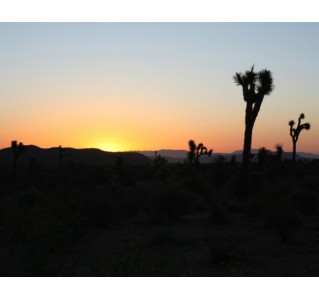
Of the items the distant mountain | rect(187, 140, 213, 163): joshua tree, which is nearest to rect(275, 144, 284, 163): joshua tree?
rect(187, 140, 213, 163): joshua tree

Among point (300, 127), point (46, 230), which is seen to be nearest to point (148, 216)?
point (46, 230)

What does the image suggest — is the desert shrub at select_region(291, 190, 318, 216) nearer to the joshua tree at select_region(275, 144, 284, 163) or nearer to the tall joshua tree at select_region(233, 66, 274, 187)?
the tall joshua tree at select_region(233, 66, 274, 187)

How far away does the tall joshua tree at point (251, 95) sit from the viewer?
23.7 m

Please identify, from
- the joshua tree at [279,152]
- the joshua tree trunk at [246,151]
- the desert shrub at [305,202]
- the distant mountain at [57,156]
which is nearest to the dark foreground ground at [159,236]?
the desert shrub at [305,202]

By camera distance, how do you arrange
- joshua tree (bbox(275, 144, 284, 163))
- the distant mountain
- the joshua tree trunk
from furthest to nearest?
the distant mountain
joshua tree (bbox(275, 144, 284, 163))
the joshua tree trunk

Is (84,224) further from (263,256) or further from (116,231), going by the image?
(263,256)

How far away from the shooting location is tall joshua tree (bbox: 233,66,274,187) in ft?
77.9

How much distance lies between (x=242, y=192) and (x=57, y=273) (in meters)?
18.1

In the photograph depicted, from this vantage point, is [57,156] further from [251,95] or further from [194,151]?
[251,95]

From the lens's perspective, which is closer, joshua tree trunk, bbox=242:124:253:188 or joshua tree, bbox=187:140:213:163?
joshua tree trunk, bbox=242:124:253:188

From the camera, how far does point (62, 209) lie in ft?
43.9

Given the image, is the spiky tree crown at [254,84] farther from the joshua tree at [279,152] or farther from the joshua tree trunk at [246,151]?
the joshua tree at [279,152]

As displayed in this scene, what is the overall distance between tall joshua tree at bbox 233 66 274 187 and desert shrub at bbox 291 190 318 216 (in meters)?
4.88

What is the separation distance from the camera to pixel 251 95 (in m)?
23.7
